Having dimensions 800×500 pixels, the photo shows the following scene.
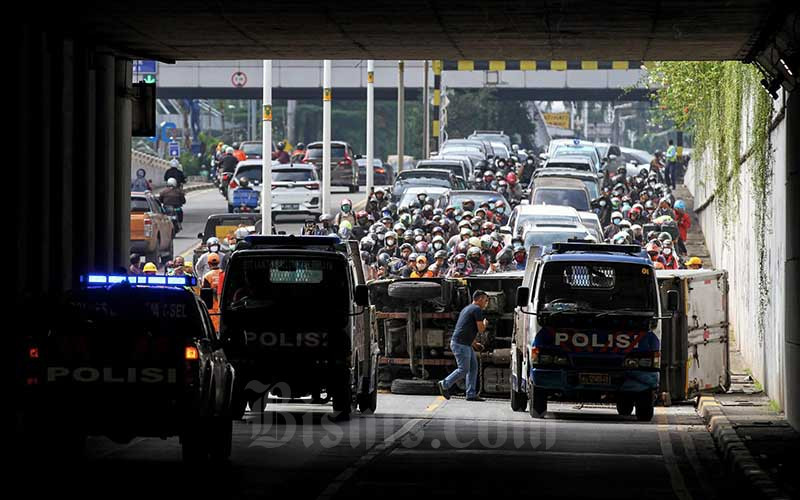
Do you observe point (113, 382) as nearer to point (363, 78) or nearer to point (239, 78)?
point (363, 78)

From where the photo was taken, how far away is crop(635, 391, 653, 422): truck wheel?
22.7m

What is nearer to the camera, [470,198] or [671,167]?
[470,198]

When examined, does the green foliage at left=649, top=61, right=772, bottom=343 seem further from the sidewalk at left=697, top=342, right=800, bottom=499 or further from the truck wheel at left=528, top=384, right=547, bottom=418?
the truck wheel at left=528, top=384, right=547, bottom=418

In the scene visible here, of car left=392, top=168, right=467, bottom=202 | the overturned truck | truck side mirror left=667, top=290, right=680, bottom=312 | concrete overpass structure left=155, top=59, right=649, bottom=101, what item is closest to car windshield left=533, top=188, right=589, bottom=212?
car left=392, top=168, right=467, bottom=202

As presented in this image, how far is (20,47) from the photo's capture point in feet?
63.6

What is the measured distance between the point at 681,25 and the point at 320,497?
8.85m

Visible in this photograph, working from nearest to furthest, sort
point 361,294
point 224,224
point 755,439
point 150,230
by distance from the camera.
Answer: point 755,439 < point 361,294 < point 224,224 < point 150,230

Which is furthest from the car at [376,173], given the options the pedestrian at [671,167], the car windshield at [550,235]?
the car windshield at [550,235]

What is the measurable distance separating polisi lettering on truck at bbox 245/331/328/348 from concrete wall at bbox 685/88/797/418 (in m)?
5.83

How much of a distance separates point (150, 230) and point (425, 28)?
23180 mm

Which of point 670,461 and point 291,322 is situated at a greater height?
point 291,322

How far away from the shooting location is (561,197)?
48.6 m

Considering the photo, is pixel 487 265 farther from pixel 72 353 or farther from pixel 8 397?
pixel 72 353

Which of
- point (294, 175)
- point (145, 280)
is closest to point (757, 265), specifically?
point (145, 280)
